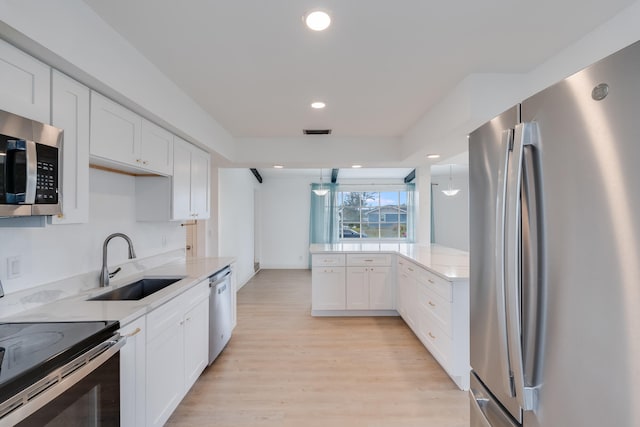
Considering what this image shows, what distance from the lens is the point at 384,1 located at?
1451 mm

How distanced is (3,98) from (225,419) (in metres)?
2.13

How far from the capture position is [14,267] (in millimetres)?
1533

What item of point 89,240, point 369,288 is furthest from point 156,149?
point 369,288

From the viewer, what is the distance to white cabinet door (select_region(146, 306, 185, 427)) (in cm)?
169

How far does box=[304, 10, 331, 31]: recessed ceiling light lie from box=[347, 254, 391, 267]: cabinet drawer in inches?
114

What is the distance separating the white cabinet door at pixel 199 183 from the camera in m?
2.98

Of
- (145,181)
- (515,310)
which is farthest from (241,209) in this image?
(515,310)

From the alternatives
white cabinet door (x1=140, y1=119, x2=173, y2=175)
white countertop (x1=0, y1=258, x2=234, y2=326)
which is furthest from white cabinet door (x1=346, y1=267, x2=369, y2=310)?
white cabinet door (x1=140, y1=119, x2=173, y2=175)

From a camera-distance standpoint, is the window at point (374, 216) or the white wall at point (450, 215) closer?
the white wall at point (450, 215)

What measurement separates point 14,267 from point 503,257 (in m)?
2.21

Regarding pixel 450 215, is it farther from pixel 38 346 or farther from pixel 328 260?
pixel 38 346

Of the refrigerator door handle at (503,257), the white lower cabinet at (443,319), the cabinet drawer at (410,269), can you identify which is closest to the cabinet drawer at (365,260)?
the cabinet drawer at (410,269)

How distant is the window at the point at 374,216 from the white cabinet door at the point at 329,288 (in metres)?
4.01

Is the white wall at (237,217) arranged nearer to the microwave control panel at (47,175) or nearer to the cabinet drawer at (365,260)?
the cabinet drawer at (365,260)
